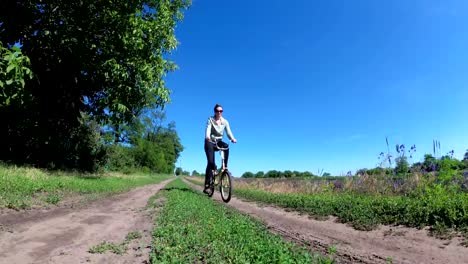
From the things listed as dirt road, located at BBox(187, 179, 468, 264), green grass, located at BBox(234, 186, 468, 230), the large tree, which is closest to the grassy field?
green grass, located at BBox(234, 186, 468, 230)

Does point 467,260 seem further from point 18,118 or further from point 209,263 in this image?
point 18,118

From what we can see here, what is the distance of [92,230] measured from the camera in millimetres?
6133

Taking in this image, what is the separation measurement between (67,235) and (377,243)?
5125 mm

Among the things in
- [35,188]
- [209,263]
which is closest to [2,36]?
[35,188]

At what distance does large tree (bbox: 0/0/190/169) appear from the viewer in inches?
672

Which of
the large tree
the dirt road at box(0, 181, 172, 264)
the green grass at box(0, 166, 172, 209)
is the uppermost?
the large tree

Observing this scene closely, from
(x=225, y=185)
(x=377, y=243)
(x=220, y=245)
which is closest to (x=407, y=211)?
(x=377, y=243)

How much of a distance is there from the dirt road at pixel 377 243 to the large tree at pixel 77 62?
1325 centimetres

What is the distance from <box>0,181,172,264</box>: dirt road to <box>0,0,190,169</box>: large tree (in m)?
10.6

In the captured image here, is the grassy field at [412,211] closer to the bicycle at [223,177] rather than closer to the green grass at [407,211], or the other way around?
the green grass at [407,211]

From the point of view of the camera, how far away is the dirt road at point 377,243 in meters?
4.78

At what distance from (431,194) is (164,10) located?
53.7 feet

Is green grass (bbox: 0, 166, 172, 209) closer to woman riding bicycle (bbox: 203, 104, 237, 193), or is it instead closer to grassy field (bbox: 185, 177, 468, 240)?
woman riding bicycle (bbox: 203, 104, 237, 193)

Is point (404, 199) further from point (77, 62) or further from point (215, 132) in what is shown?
point (77, 62)
